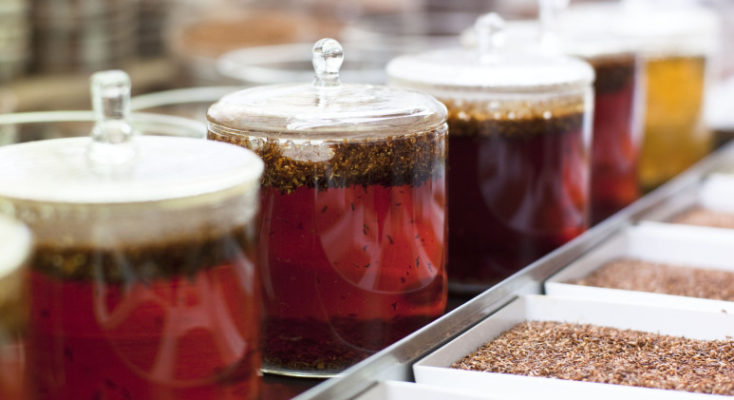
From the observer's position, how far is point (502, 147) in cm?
106

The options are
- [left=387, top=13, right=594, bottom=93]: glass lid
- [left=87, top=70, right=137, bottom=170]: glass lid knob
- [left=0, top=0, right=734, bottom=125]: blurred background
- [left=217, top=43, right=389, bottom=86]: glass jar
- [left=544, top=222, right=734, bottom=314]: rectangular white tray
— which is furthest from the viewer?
[left=0, top=0, right=734, bottom=125]: blurred background

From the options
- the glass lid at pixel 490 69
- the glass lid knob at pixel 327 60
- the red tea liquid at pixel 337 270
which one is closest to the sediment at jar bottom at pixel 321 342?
the red tea liquid at pixel 337 270

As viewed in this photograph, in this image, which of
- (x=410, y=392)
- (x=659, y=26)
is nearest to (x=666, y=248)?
(x=659, y=26)

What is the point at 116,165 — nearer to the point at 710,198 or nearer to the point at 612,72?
the point at 612,72

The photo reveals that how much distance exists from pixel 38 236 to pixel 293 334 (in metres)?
0.28

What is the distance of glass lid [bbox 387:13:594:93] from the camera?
1.04 meters

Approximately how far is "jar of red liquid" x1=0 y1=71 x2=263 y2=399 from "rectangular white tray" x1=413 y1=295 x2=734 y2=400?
9.2 inches

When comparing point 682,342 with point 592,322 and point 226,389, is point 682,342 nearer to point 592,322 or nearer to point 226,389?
point 592,322

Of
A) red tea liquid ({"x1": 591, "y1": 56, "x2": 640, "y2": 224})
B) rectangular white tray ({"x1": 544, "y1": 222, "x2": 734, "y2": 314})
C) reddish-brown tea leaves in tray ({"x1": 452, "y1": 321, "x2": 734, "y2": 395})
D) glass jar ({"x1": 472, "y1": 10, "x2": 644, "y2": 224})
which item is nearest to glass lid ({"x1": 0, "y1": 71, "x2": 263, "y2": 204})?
reddish-brown tea leaves in tray ({"x1": 452, "y1": 321, "x2": 734, "y2": 395})

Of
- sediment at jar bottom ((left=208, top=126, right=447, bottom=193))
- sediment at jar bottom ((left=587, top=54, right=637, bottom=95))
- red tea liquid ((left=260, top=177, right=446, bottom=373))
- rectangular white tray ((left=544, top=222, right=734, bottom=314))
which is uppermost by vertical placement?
sediment at jar bottom ((left=208, top=126, right=447, bottom=193))

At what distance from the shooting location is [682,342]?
37.4 inches

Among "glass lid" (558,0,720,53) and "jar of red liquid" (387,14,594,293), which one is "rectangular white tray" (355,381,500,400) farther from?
"glass lid" (558,0,720,53)

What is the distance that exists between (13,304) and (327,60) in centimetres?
40

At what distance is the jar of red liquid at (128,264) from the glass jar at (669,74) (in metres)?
0.97
